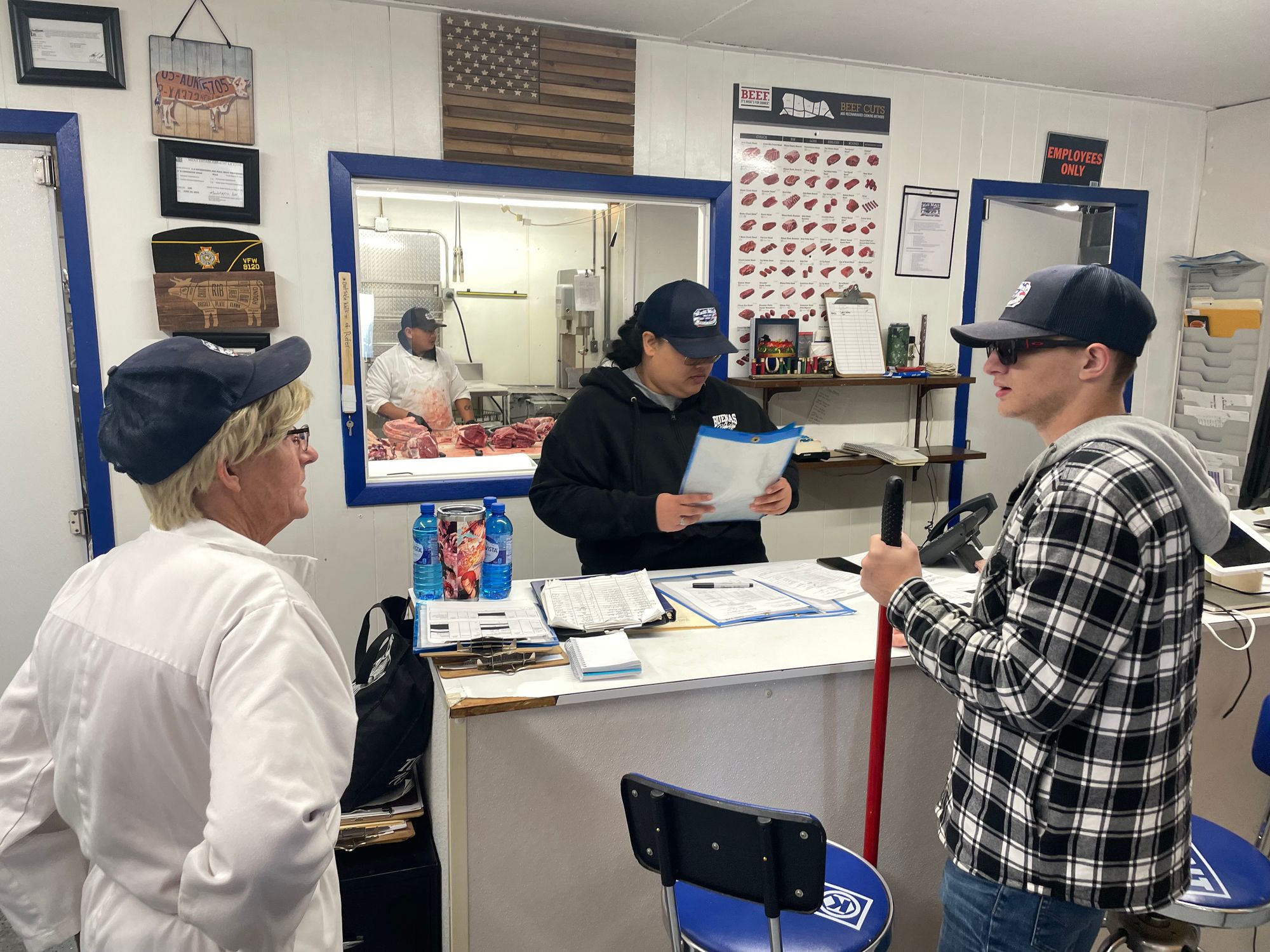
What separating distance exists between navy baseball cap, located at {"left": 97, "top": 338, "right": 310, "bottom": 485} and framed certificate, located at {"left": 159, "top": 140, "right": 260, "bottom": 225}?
2133 millimetres

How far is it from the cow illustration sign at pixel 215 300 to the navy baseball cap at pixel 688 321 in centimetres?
143

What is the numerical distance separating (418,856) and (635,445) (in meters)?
1.15

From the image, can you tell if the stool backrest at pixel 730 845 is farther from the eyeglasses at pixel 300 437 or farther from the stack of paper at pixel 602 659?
the eyeglasses at pixel 300 437

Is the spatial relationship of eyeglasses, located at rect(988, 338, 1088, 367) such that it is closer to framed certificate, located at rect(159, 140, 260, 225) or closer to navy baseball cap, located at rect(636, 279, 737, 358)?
navy baseball cap, located at rect(636, 279, 737, 358)

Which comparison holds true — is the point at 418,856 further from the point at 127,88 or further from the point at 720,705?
the point at 127,88

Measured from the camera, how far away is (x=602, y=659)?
1668 mm

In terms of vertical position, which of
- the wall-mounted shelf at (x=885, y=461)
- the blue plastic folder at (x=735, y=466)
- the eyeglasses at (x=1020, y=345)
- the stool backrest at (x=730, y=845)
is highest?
the eyeglasses at (x=1020, y=345)

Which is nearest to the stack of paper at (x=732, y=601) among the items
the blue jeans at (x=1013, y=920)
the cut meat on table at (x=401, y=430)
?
the blue jeans at (x=1013, y=920)

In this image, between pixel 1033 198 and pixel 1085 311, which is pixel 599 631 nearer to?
pixel 1085 311

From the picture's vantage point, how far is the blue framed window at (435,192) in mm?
3084

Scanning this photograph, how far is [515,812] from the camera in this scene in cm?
164

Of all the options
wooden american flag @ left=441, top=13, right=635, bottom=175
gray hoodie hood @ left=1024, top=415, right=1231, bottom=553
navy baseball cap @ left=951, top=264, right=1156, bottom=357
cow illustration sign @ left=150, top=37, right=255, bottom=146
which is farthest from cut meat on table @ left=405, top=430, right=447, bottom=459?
gray hoodie hood @ left=1024, top=415, right=1231, bottom=553

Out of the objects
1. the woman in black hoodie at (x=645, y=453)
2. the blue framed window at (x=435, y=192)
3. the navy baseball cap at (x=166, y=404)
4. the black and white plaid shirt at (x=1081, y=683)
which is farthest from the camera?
the blue framed window at (x=435, y=192)

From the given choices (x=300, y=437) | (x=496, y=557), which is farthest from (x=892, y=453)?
(x=300, y=437)
